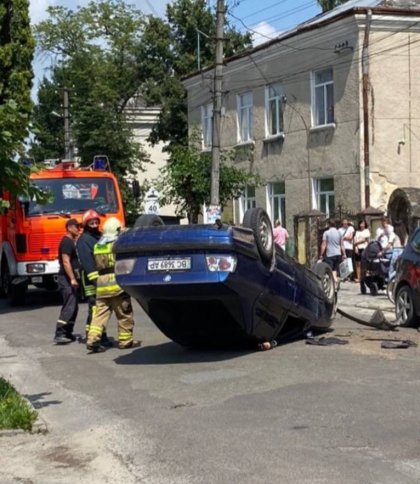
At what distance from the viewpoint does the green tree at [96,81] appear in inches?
1580

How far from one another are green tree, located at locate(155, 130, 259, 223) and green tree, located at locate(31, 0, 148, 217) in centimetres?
309

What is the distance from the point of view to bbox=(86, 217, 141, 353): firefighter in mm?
11172

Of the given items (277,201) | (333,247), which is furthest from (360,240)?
(277,201)

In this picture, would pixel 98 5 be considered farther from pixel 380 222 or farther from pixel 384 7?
pixel 380 222

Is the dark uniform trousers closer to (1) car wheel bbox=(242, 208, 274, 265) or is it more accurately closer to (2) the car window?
(1) car wheel bbox=(242, 208, 274, 265)

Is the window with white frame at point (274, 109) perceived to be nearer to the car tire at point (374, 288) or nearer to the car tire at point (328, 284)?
the car tire at point (374, 288)

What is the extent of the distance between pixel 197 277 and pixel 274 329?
1.71m

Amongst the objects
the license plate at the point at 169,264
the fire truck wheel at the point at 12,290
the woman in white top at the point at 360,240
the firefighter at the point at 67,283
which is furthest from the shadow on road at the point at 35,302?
the license plate at the point at 169,264

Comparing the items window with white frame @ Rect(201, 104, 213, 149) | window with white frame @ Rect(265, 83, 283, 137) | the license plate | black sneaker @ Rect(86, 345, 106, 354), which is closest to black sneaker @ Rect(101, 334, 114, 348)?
black sneaker @ Rect(86, 345, 106, 354)

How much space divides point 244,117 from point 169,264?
23.9 meters

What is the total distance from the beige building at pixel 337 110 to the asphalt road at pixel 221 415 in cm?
1472

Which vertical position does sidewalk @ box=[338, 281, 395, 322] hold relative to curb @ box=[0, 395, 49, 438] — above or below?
below

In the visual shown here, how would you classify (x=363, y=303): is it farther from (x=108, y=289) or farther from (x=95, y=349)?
(x=108, y=289)

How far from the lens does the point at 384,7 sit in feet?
84.0
